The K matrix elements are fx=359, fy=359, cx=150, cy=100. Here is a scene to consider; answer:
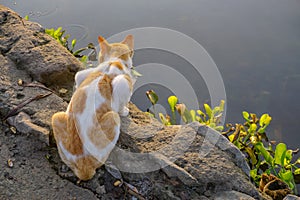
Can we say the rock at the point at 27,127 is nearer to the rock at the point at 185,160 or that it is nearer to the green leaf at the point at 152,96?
the rock at the point at 185,160

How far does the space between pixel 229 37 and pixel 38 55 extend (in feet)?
3.64

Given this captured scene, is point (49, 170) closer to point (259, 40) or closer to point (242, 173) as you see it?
point (242, 173)

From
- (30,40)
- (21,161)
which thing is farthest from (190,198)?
(30,40)

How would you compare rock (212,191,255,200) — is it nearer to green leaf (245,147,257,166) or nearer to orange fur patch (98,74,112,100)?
green leaf (245,147,257,166)

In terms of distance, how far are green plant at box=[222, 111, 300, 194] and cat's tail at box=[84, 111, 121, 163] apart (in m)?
0.61

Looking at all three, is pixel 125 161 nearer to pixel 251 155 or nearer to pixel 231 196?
pixel 231 196

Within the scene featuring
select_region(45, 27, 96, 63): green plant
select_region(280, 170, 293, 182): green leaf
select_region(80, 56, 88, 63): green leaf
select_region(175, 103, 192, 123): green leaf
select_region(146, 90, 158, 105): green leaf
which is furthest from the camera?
select_region(45, 27, 96, 63): green plant

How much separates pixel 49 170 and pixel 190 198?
0.53 m

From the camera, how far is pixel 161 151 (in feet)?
4.50

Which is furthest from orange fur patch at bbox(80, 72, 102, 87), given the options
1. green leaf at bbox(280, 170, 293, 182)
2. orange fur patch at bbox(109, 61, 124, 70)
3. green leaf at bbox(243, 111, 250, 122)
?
green leaf at bbox(280, 170, 293, 182)

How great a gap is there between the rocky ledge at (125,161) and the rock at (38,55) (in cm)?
10

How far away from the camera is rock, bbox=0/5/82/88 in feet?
5.54

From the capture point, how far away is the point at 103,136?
1341 mm

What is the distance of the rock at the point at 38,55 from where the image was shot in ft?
5.54
